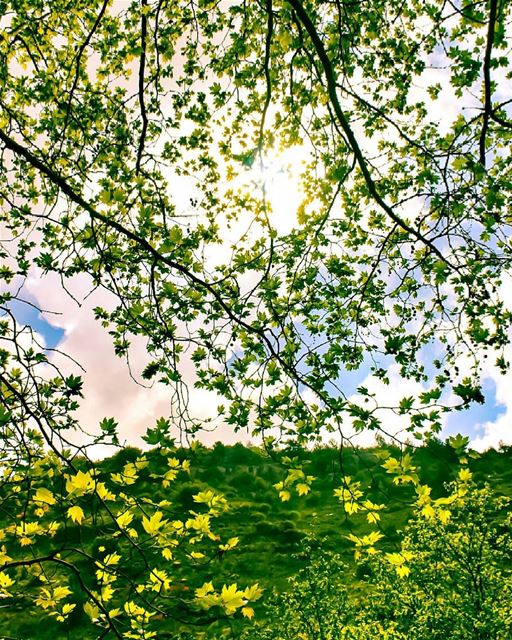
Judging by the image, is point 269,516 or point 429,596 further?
point 269,516

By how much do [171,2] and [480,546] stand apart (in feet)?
34.0

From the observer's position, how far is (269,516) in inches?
766

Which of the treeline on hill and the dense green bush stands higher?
the treeline on hill

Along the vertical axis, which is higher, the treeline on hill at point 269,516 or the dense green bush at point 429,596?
the treeline on hill at point 269,516

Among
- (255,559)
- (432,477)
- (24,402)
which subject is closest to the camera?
(24,402)

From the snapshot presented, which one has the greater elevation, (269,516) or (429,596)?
(269,516)

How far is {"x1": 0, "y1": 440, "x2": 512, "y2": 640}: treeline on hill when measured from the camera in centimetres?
1420

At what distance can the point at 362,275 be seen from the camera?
7.82 metres

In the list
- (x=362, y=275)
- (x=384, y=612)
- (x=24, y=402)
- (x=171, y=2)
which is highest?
(x=171, y=2)

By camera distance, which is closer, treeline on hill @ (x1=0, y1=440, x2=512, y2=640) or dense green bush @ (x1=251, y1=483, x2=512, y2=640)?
dense green bush @ (x1=251, y1=483, x2=512, y2=640)

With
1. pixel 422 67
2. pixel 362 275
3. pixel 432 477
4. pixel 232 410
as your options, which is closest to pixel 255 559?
pixel 432 477

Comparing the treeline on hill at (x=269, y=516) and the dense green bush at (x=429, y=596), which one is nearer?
the dense green bush at (x=429, y=596)

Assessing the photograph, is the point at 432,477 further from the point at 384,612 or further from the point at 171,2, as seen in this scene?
the point at 171,2

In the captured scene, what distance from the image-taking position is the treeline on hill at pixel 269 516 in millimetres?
14203
